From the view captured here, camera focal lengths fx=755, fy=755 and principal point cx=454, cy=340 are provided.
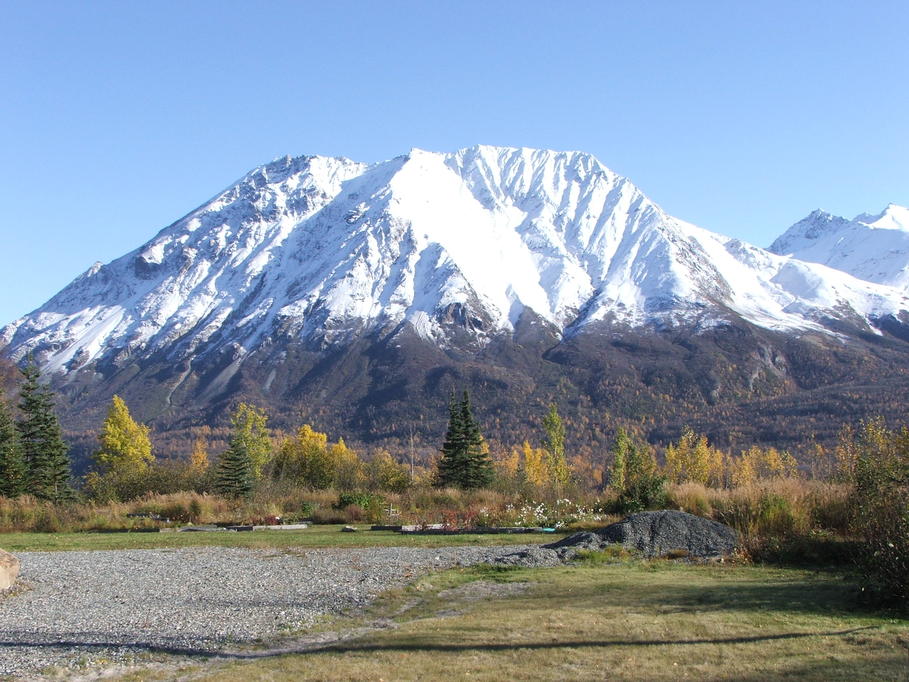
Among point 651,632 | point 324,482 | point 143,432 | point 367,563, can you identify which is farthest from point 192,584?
point 143,432

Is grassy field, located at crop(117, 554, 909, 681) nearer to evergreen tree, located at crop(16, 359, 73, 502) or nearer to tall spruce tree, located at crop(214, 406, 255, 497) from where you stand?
tall spruce tree, located at crop(214, 406, 255, 497)

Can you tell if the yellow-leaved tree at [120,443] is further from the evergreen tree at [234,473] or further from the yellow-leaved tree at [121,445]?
the evergreen tree at [234,473]

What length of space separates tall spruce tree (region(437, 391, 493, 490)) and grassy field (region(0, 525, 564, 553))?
17.9 m

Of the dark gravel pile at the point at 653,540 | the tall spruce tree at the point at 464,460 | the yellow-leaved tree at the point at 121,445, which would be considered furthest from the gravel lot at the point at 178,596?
the yellow-leaved tree at the point at 121,445

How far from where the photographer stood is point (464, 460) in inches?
1745

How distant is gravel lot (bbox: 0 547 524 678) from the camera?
A: 413 inches

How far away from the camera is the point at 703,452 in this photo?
96.8 metres

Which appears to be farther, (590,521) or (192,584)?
(590,521)

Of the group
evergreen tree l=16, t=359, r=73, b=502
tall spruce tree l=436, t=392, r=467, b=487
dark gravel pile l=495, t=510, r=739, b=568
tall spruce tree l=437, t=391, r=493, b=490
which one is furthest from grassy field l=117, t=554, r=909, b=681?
evergreen tree l=16, t=359, r=73, b=502

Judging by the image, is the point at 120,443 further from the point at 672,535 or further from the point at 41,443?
the point at 672,535

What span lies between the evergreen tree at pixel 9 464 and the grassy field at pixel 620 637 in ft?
98.7

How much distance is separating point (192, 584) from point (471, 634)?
7.91 metres

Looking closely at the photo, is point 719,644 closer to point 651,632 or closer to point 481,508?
point 651,632

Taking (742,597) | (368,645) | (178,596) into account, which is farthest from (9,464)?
(742,597)
